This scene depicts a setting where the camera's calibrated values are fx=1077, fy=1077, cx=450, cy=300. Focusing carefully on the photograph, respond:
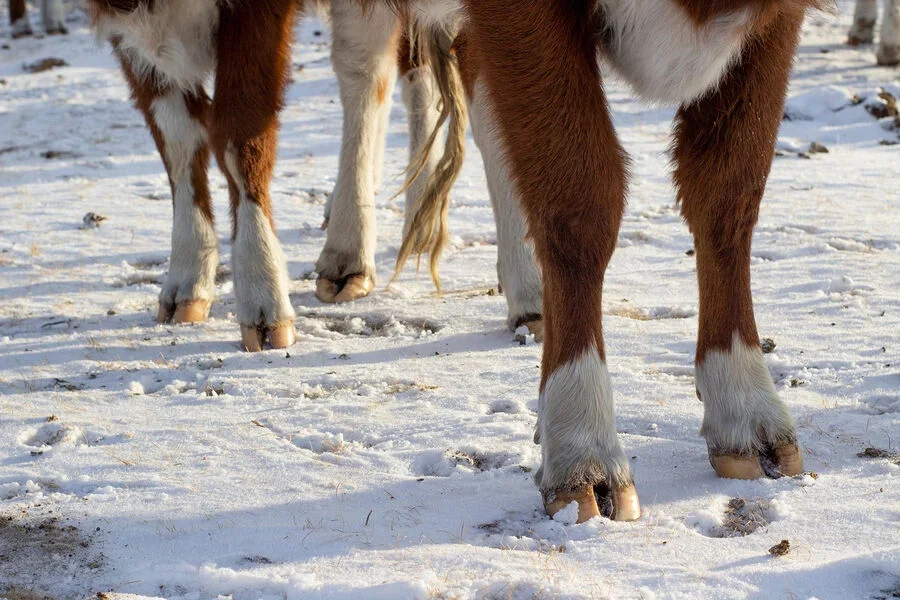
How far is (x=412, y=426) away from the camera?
3459 millimetres

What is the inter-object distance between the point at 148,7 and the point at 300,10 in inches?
24.9

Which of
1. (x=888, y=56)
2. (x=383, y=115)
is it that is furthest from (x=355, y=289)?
(x=888, y=56)

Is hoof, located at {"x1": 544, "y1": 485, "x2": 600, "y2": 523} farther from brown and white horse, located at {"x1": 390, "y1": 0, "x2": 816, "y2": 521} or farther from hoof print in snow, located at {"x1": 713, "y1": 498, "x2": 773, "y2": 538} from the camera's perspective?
hoof print in snow, located at {"x1": 713, "y1": 498, "x2": 773, "y2": 538}

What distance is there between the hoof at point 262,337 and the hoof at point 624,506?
2055 mm

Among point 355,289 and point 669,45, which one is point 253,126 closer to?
point 355,289

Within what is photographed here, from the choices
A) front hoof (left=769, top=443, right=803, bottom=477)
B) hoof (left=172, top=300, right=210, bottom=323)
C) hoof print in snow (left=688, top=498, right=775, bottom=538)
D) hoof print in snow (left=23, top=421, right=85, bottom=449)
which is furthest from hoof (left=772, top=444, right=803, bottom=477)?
hoof (left=172, top=300, right=210, bottom=323)

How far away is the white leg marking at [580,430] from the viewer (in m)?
2.74

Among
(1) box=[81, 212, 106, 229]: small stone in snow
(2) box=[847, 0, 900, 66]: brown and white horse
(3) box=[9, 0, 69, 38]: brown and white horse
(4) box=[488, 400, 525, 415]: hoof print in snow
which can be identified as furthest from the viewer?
(3) box=[9, 0, 69, 38]: brown and white horse

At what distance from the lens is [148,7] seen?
4.50 meters

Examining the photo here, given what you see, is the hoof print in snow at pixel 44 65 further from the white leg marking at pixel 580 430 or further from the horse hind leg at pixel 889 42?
the white leg marking at pixel 580 430

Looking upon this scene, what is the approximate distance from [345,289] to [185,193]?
0.85 meters

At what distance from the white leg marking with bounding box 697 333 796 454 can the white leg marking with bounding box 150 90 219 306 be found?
8.58 feet

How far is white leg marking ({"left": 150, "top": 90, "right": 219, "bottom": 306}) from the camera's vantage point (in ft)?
16.1

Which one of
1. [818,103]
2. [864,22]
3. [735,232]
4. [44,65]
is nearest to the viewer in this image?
[735,232]
